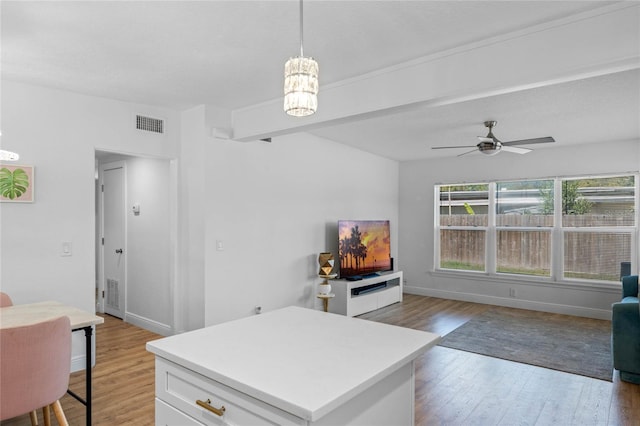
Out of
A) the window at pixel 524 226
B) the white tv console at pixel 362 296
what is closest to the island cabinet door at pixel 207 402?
the white tv console at pixel 362 296

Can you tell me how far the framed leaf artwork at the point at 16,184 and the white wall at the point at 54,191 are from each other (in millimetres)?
60

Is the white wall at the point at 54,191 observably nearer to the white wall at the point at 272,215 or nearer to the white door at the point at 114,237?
the white wall at the point at 272,215

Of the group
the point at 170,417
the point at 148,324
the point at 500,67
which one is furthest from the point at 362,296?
the point at 170,417

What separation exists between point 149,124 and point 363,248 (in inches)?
136

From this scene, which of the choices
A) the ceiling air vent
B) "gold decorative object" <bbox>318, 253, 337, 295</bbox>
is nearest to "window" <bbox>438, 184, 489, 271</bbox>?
"gold decorative object" <bbox>318, 253, 337, 295</bbox>

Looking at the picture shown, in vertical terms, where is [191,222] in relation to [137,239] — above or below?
above

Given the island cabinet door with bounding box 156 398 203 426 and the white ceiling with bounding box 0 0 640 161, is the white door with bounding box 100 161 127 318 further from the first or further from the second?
the island cabinet door with bounding box 156 398 203 426

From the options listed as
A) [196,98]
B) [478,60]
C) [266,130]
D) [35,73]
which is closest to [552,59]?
[478,60]

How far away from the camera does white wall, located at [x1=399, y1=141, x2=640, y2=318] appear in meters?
5.56

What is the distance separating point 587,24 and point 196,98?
128 inches

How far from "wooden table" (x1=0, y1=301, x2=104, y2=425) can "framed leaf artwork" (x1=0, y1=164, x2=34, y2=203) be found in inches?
39.1

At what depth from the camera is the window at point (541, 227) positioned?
559cm

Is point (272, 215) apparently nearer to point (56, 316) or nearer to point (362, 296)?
point (362, 296)

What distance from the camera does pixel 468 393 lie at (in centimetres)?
313
